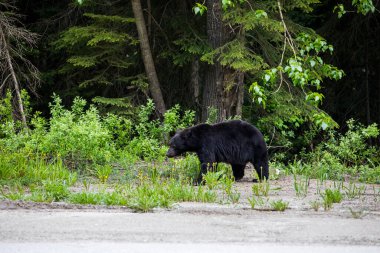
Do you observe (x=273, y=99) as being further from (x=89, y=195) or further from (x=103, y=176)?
(x=89, y=195)

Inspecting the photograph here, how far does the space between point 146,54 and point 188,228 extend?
1008 centimetres

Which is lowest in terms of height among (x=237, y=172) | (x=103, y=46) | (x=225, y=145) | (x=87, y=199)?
(x=87, y=199)

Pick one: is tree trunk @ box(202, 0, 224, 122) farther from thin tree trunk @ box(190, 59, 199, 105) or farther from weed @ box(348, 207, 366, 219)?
weed @ box(348, 207, 366, 219)

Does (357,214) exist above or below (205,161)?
below

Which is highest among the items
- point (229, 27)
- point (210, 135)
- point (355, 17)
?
point (355, 17)

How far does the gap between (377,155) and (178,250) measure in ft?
40.1

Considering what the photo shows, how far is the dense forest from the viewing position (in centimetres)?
1266

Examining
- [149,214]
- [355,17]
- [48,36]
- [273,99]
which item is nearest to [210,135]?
[273,99]

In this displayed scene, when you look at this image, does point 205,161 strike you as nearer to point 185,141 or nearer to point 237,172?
point 185,141

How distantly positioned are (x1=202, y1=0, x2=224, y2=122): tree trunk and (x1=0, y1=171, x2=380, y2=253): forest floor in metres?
6.92

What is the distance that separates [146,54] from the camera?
16.3 meters

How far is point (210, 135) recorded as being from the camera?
478 inches

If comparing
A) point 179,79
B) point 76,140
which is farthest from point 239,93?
point 76,140

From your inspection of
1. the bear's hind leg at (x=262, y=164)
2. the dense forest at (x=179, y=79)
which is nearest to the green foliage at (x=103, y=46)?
the dense forest at (x=179, y=79)
